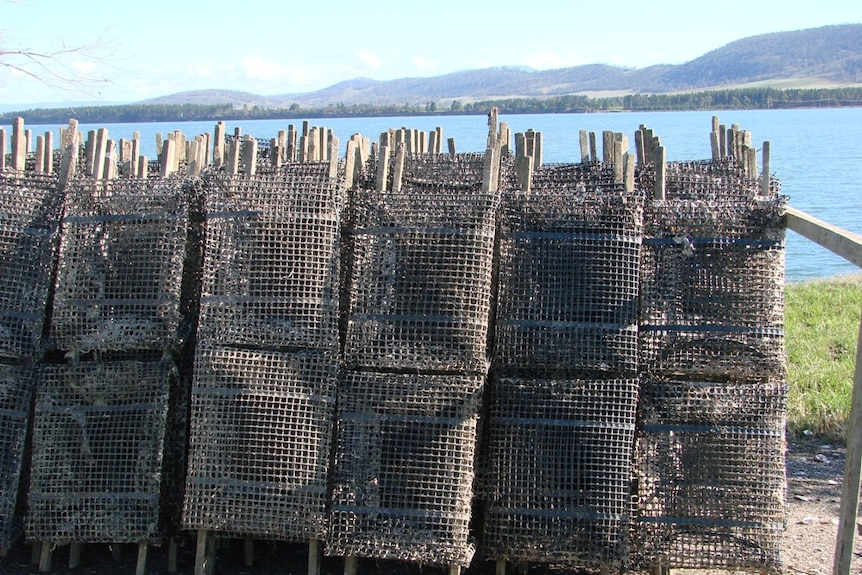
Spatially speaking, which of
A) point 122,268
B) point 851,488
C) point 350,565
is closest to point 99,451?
point 122,268

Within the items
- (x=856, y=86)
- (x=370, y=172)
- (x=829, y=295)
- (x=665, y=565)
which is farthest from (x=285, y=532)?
(x=856, y=86)

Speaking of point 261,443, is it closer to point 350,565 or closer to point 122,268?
point 350,565

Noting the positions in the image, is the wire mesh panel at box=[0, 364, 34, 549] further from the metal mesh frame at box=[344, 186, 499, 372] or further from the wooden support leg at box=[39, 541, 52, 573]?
the metal mesh frame at box=[344, 186, 499, 372]

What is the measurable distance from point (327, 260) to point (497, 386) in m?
1.51

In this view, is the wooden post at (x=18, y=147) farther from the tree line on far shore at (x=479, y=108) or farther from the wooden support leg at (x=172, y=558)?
the tree line on far shore at (x=479, y=108)

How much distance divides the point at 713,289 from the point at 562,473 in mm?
1680

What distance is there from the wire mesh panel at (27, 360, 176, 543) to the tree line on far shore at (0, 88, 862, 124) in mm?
81377

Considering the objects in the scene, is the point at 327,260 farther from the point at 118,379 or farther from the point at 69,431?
the point at 69,431

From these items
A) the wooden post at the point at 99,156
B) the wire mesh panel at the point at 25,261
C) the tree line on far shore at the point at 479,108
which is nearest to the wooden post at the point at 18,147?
the wire mesh panel at the point at 25,261

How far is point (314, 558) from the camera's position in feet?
21.8

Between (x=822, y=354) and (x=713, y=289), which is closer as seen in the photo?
(x=713, y=289)

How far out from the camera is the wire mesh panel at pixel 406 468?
6.46 m

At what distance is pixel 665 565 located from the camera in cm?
653

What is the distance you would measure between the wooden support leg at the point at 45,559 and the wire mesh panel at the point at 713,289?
4.51 m
